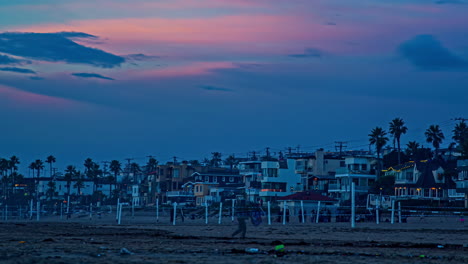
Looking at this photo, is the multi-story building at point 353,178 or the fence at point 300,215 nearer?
the fence at point 300,215

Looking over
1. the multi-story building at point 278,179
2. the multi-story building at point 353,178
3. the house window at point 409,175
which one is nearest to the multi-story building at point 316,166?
the multi-story building at point 278,179

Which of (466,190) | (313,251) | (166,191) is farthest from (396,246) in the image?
(166,191)

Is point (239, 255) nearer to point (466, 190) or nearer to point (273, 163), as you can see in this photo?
point (466, 190)

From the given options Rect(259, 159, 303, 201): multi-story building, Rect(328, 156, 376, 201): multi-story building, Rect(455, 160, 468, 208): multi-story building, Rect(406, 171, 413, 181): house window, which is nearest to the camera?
Rect(455, 160, 468, 208): multi-story building

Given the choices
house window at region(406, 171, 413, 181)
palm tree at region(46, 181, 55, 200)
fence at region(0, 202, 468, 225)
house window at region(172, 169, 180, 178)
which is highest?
house window at region(172, 169, 180, 178)

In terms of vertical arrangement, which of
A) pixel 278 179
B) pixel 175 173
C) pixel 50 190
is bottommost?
pixel 50 190

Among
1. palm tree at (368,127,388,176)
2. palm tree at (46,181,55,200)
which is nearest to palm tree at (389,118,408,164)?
palm tree at (368,127,388,176)

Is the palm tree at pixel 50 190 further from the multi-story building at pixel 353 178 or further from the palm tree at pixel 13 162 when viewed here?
the multi-story building at pixel 353 178

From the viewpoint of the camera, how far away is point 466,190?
84.3 metres

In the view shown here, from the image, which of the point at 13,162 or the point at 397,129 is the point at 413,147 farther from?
the point at 13,162

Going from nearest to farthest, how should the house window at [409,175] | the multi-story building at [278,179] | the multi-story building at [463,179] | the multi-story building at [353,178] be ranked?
the multi-story building at [463,179], the house window at [409,175], the multi-story building at [353,178], the multi-story building at [278,179]

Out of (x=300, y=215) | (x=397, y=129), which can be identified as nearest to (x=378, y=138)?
(x=397, y=129)

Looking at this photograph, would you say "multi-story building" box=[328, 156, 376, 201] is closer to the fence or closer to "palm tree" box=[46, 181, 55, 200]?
the fence

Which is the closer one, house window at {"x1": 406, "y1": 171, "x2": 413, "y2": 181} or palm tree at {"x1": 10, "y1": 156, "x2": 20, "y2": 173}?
house window at {"x1": 406, "y1": 171, "x2": 413, "y2": 181}
